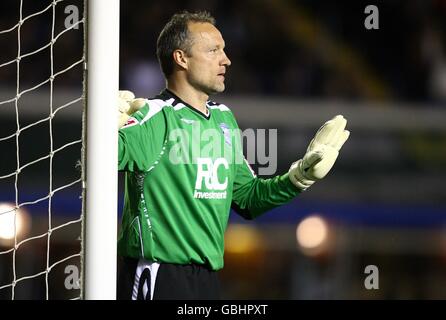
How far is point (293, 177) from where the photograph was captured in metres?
2.91

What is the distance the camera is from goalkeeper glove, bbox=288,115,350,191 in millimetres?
2859

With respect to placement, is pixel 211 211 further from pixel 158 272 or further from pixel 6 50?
pixel 6 50

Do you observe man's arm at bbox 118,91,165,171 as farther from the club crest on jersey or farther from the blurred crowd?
the blurred crowd

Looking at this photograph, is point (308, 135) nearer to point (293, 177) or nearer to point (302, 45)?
point (302, 45)

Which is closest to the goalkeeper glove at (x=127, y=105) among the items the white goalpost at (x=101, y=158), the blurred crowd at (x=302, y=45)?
the white goalpost at (x=101, y=158)

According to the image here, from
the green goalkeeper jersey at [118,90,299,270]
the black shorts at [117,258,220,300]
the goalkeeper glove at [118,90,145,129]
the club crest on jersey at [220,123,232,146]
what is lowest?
the black shorts at [117,258,220,300]

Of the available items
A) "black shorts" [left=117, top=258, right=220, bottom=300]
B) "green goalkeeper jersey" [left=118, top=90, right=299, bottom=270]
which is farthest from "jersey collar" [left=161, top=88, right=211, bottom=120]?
"black shorts" [left=117, top=258, right=220, bottom=300]

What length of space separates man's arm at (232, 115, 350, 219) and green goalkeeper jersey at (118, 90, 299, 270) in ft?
0.29

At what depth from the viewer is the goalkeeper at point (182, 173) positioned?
9.05ft

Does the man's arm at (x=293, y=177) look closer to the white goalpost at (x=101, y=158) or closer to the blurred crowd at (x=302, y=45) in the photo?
the white goalpost at (x=101, y=158)

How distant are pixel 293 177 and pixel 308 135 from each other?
2.30 meters

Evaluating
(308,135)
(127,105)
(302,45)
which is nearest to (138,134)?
(127,105)

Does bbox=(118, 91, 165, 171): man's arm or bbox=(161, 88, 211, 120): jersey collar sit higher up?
bbox=(161, 88, 211, 120): jersey collar

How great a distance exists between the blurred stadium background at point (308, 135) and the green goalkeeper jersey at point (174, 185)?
1.97 meters
